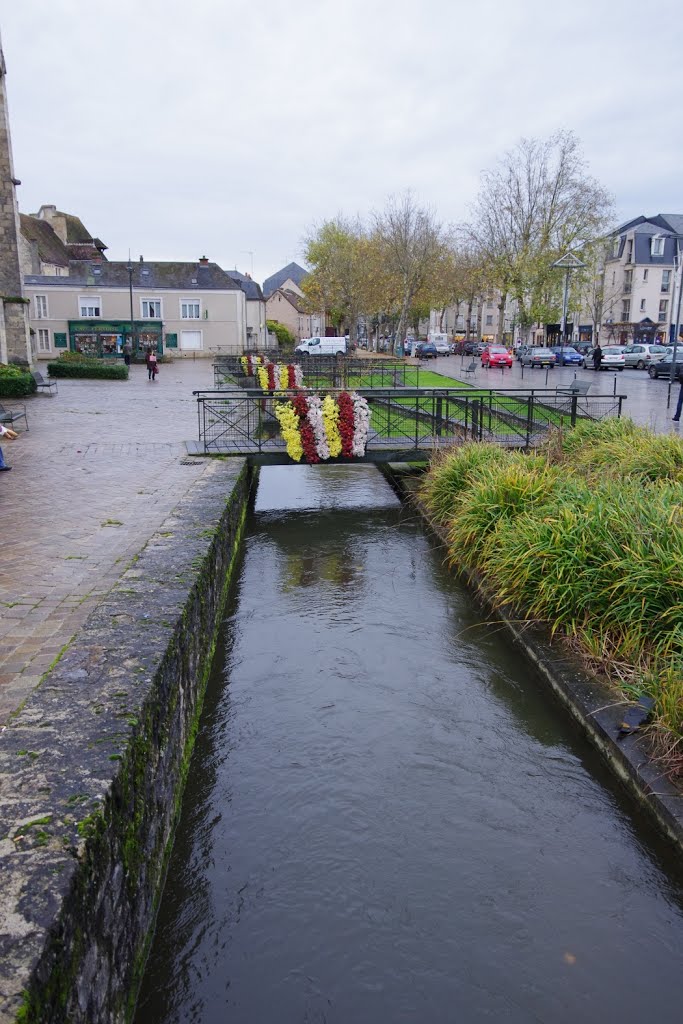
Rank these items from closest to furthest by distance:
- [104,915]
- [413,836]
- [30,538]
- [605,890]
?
[104,915] < [605,890] < [413,836] < [30,538]

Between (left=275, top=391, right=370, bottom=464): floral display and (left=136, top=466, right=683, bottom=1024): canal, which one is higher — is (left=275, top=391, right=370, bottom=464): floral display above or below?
Answer: above

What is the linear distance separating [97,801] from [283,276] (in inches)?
4688

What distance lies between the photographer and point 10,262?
29.0 metres

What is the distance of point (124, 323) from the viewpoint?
181 ft

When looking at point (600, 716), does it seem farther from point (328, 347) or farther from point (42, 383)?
point (328, 347)

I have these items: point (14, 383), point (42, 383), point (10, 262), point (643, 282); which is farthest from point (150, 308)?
point (643, 282)

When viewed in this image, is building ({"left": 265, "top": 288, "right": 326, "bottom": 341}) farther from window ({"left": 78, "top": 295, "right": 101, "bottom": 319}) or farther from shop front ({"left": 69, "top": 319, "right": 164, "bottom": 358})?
shop front ({"left": 69, "top": 319, "right": 164, "bottom": 358})

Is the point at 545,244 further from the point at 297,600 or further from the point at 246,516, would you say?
the point at 297,600

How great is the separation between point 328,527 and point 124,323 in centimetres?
4745

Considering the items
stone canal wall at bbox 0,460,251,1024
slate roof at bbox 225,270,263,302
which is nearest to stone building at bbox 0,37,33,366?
stone canal wall at bbox 0,460,251,1024

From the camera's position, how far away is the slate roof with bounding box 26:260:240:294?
5794 cm

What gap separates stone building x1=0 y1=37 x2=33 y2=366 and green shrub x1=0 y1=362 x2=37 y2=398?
4.04 meters

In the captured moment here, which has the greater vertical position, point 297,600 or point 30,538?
point 30,538

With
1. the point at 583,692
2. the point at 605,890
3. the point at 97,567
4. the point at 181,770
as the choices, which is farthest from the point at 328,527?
the point at 605,890
